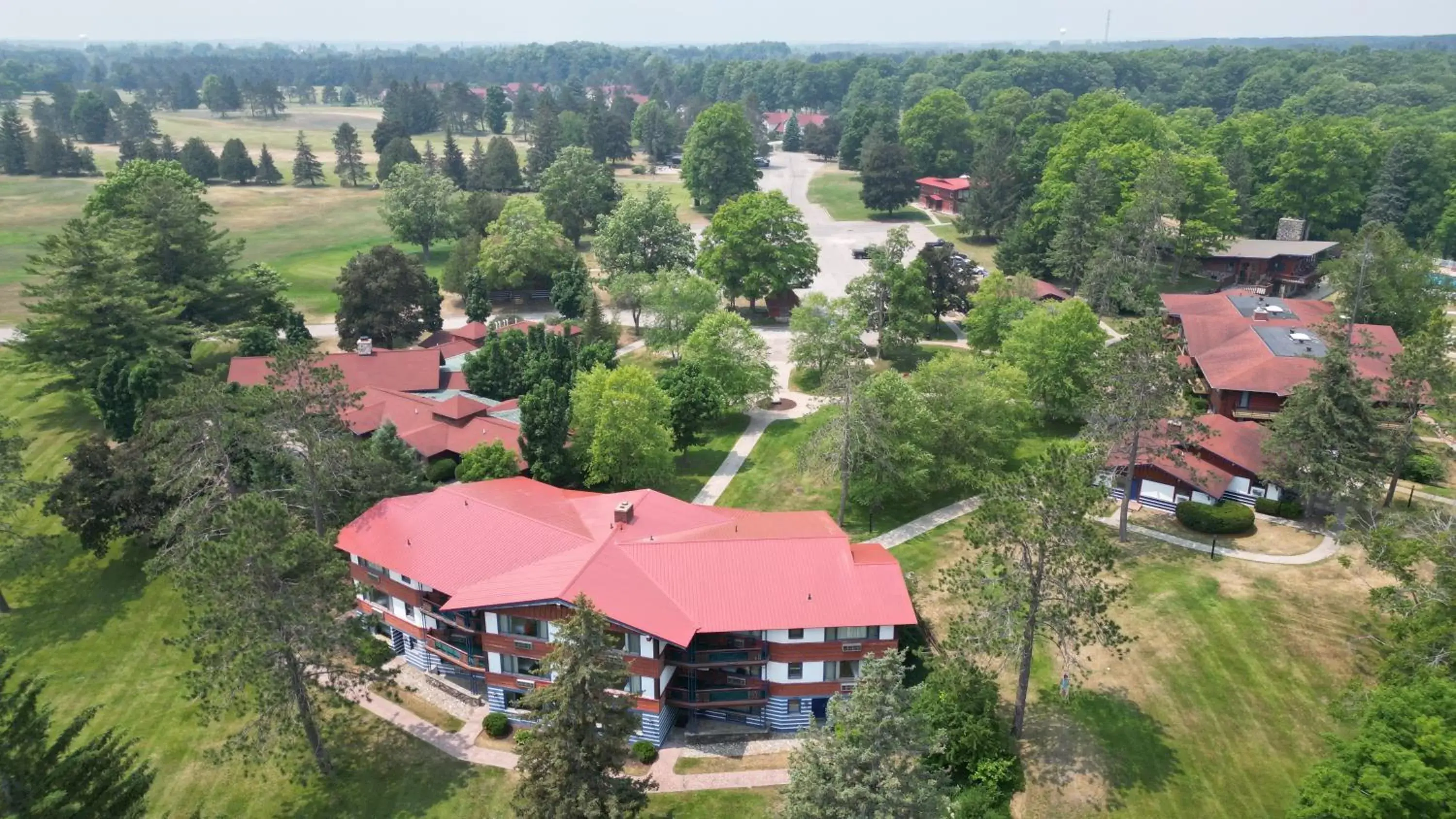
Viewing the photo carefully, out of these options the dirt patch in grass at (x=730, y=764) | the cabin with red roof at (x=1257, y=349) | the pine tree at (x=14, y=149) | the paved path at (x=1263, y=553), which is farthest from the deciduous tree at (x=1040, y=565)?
the pine tree at (x=14, y=149)

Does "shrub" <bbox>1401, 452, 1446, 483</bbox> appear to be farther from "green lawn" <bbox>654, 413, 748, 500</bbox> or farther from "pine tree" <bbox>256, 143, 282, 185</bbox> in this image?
"pine tree" <bbox>256, 143, 282, 185</bbox>

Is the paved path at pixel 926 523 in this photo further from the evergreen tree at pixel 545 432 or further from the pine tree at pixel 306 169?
the pine tree at pixel 306 169


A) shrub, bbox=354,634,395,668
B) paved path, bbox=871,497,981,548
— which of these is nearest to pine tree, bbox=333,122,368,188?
shrub, bbox=354,634,395,668

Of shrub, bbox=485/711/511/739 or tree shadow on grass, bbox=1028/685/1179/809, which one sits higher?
tree shadow on grass, bbox=1028/685/1179/809

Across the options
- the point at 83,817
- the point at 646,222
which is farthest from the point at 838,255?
the point at 83,817

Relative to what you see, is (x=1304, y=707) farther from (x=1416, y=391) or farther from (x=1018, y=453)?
(x=1018, y=453)
